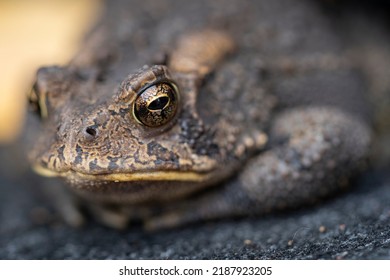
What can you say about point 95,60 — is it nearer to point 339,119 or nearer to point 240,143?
point 240,143

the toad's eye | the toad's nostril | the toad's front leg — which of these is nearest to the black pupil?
the toad's eye

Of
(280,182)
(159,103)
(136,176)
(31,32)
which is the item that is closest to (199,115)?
(159,103)

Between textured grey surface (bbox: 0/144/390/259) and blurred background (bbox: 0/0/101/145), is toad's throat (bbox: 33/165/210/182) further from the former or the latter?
blurred background (bbox: 0/0/101/145)

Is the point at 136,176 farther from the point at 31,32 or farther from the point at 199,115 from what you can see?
the point at 31,32

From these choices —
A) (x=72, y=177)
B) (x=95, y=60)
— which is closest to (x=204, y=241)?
(x=72, y=177)

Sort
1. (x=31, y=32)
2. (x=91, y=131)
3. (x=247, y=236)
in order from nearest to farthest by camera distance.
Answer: (x=91, y=131) < (x=247, y=236) < (x=31, y=32)

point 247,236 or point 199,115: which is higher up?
point 199,115

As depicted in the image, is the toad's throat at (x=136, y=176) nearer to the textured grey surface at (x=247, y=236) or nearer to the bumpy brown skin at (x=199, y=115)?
the bumpy brown skin at (x=199, y=115)
